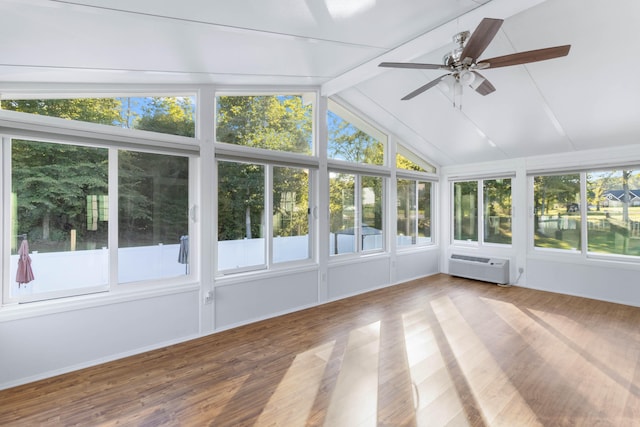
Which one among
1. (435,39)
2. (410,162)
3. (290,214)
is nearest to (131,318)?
(290,214)

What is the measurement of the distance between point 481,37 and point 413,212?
4.38 metres

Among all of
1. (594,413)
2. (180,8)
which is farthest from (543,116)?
(180,8)

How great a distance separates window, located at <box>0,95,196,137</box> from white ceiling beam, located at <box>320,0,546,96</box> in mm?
1929

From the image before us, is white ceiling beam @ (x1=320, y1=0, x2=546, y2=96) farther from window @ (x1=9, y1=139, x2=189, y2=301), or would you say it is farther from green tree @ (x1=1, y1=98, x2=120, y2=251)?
green tree @ (x1=1, y1=98, x2=120, y2=251)

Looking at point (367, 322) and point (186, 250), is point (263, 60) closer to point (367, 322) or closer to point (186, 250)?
point (186, 250)

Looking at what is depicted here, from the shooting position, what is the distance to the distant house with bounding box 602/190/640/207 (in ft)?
14.6

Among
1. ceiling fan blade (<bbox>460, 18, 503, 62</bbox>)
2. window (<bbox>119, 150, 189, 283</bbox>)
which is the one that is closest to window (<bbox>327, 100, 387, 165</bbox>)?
window (<bbox>119, 150, 189, 283</bbox>)

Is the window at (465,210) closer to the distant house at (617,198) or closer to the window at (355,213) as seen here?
the distant house at (617,198)

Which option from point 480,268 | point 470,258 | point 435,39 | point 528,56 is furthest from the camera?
point 470,258

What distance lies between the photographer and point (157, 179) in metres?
3.21

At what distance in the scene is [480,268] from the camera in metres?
5.67

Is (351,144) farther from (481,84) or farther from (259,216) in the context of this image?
(481,84)

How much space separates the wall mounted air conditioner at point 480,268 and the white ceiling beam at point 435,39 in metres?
4.05

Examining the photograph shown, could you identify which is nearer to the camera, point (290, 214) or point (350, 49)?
point (350, 49)
